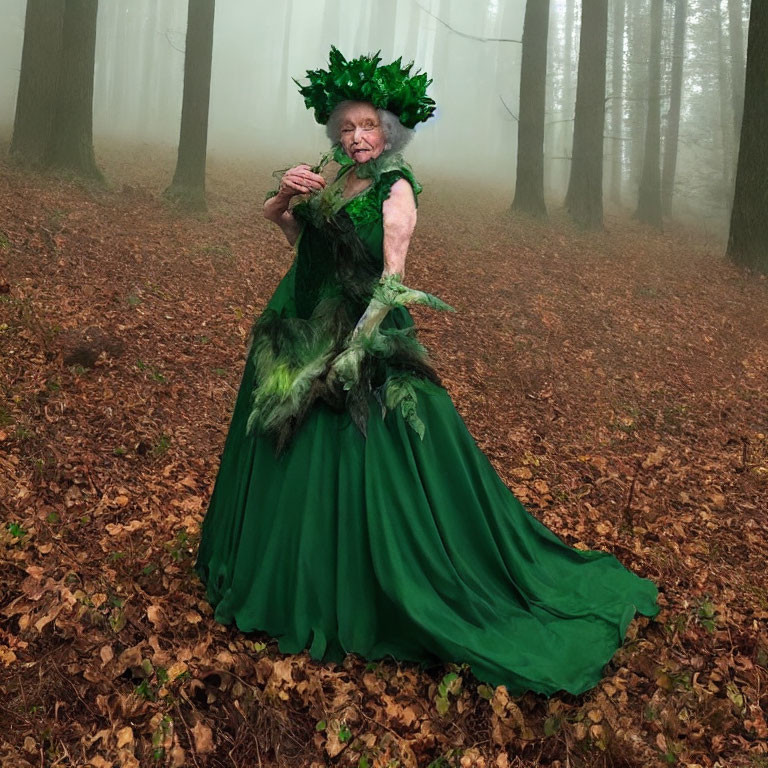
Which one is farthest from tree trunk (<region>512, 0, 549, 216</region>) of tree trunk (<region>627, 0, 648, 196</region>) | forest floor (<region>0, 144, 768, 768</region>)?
tree trunk (<region>627, 0, 648, 196</region>)

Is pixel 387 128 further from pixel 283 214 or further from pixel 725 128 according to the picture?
pixel 725 128

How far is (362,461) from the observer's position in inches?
120

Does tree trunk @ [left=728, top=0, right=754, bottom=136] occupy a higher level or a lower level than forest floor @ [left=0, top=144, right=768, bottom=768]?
higher

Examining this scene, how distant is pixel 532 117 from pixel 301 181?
12413mm

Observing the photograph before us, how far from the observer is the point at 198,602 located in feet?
11.6

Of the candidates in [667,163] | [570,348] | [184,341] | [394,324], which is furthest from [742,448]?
[667,163]

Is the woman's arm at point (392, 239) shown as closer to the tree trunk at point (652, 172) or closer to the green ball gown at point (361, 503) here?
the green ball gown at point (361, 503)

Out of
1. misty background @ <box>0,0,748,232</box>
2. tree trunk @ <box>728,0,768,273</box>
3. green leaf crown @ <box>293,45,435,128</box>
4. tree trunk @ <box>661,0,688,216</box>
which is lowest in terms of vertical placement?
green leaf crown @ <box>293,45,435,128</box>

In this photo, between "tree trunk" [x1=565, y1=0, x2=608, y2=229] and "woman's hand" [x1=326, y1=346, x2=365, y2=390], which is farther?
"tree trunk" [x1=565, y1=0, x2=608, y2=229]

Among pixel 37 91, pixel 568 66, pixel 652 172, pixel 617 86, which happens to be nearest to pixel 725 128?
pixel 617 86

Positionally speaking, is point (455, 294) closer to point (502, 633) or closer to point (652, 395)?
point (652, 395)

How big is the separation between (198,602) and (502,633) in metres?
1.62

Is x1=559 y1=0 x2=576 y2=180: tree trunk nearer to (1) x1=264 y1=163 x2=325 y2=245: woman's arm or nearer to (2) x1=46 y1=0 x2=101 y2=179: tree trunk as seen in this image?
(2) x1=46 y1=0 x2=101 y2=179: tree trunk

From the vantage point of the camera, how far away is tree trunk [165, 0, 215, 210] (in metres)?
11.3
